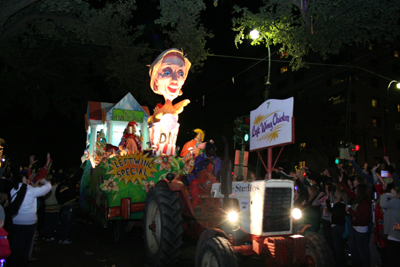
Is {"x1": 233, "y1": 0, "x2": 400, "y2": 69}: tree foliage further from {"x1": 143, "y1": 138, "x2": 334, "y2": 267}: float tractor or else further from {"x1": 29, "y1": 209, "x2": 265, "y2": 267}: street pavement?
{"x1": 29, "y1": 209, "x2": 265, "y2": 267}: street pavement

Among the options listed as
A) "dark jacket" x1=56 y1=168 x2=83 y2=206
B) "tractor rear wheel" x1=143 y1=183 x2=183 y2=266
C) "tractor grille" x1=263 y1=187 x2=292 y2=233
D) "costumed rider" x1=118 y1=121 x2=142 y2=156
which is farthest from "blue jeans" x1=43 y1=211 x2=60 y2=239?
"tractor grille" x1=263 y1=187 x2=292 y2=233

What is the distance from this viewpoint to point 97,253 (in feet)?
23.6

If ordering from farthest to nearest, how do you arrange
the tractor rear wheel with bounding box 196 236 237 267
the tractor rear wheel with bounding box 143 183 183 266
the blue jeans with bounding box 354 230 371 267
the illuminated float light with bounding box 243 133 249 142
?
1. the illuminated float light with bounding box 243 133 249 142
2. the blue jeans with bounding box 354 230 371 267
3. the tractor rear wheel with bounding box 143 183 183 266
4. the tractor rear wheel with bounding box 196 236 237 267

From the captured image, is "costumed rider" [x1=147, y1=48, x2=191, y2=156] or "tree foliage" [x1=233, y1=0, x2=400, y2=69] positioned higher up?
"tree foliage" [x1=233, y1=0, x2=400, y2=69]

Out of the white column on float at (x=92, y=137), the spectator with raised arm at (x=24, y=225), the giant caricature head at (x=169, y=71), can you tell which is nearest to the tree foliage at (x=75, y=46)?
the giant caricature head at (x=169, y=71)

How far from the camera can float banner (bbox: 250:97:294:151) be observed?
479 centimetres

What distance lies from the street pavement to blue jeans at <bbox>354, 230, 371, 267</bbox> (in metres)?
1.94

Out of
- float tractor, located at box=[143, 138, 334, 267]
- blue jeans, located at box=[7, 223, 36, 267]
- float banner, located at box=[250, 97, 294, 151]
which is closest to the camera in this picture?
float tractor, located at box=[143, 138, 334, 267]

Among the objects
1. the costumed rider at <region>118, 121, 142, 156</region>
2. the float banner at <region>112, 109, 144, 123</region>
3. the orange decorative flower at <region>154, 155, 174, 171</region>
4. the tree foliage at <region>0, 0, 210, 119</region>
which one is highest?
the tree foliage at <region>0, 0, 210, 119</region>

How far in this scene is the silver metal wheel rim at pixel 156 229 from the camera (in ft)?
20.3

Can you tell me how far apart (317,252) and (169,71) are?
7.57 metres

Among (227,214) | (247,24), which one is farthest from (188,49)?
(227,214)

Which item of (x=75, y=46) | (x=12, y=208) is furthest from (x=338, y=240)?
(x=75, y=46)

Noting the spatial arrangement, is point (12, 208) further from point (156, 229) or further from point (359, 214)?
point (359, 214)
